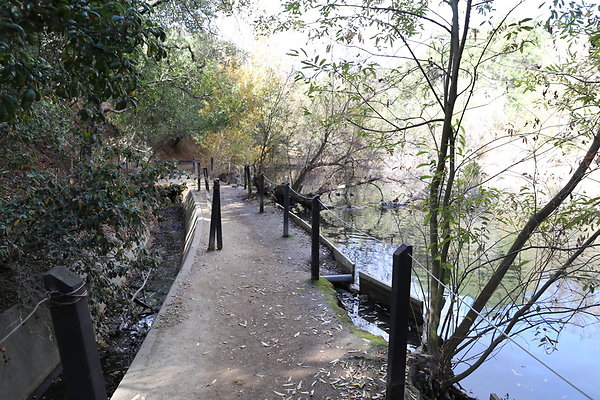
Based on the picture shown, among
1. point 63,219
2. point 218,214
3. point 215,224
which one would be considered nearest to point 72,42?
point 63,219

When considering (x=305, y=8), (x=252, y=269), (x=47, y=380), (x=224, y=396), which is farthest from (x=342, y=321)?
(x=305, y=8)

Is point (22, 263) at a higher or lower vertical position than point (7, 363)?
higher

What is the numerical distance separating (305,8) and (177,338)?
15.0 feet

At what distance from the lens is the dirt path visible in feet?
11.6

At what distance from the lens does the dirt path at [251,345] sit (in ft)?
11.6

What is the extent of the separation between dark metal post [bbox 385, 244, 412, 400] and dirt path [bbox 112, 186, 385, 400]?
1.35 ft

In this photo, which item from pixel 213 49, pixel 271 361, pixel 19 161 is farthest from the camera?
pixel 213 49

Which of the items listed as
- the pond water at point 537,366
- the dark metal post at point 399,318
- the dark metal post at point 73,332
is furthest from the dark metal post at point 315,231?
the dark metal post at point 73,332

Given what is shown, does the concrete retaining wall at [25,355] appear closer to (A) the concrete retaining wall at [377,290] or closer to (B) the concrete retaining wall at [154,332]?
(B) the concrete retaining wall at [154,332]

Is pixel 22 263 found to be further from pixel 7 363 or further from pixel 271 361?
pixel 271 361

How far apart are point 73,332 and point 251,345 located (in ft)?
8.77

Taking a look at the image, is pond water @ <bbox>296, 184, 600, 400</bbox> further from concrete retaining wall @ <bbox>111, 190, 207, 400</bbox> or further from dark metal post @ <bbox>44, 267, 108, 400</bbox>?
dark metal post @ <bbox>44, 267, 108, 400</bbox>

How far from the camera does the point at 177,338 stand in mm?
4457

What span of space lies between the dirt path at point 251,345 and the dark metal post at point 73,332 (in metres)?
1.55
